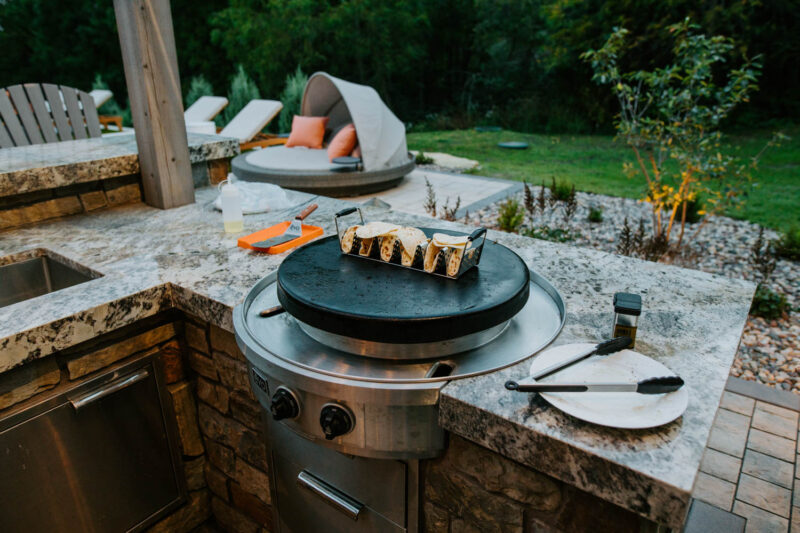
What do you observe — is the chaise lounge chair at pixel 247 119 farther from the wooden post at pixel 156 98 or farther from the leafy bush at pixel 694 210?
the leafy bush at pixel 694 210

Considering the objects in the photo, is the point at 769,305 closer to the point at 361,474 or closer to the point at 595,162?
the point at 361,474

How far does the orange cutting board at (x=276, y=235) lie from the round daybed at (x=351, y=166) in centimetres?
398

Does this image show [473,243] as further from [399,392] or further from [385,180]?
[385,180]

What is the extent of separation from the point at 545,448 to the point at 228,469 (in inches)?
59.5

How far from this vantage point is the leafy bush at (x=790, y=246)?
4762 mm

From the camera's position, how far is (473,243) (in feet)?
5.04

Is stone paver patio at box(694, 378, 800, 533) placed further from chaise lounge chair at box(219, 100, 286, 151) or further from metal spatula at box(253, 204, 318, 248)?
chaise lounge chair at box(219, 100, 286, 151)

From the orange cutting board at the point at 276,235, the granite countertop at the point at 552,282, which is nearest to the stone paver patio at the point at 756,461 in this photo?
the granite countertop at the point at 552,282

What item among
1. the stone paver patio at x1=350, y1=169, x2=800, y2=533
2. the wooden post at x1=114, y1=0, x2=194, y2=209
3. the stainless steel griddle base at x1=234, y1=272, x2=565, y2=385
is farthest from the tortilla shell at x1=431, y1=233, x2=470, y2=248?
the wooden post at x1=114, y1=0, x2=194, y2=209

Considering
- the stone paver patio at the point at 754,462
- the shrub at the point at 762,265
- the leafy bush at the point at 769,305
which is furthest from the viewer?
the shrub at the point at 762,265

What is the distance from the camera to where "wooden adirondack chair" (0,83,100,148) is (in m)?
5.73

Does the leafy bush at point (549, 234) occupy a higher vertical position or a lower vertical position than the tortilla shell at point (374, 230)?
lower

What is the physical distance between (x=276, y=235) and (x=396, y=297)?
1.02 meters

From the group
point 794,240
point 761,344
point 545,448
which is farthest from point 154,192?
point 794,240
